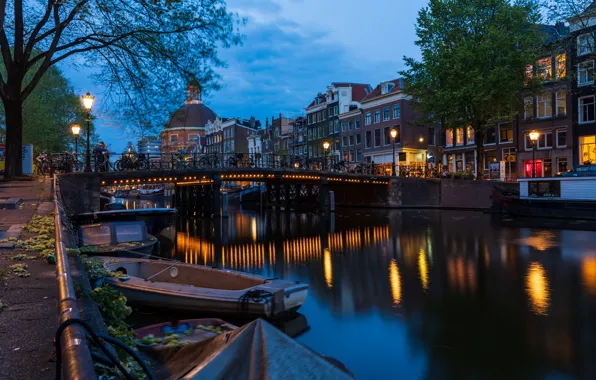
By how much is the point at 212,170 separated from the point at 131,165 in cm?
569

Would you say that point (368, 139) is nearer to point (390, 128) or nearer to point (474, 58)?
point (390, 128)

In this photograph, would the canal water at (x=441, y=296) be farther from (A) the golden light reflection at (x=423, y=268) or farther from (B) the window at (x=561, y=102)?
(B) the window at (x=561, y=102)

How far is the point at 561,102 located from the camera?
39.9 meters

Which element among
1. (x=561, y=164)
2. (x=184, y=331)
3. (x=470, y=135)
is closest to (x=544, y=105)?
(x=561, y=164)

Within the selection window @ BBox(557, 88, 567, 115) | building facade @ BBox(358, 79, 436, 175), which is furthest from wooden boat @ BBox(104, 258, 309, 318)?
building facade @ BBox(358, 79, 436, 175)

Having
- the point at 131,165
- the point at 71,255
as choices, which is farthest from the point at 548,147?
the point at 71,255

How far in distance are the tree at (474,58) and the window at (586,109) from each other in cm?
514

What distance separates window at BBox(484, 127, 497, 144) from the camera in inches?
1832

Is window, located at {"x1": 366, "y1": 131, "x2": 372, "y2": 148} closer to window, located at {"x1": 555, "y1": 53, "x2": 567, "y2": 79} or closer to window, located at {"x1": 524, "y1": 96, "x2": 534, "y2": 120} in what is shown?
window, located at {"x1": 524, "y1": 96, "x2": 534, "y2": 120}

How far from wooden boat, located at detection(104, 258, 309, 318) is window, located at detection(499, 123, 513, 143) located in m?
41.3

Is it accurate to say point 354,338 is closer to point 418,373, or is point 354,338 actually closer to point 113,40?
point 418,373

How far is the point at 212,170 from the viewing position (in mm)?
32594

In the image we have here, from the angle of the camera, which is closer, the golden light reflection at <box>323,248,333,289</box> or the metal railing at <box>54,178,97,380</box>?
the metal railing at <box>54,178,97,380</box>

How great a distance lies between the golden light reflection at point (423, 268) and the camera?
13.4 m
